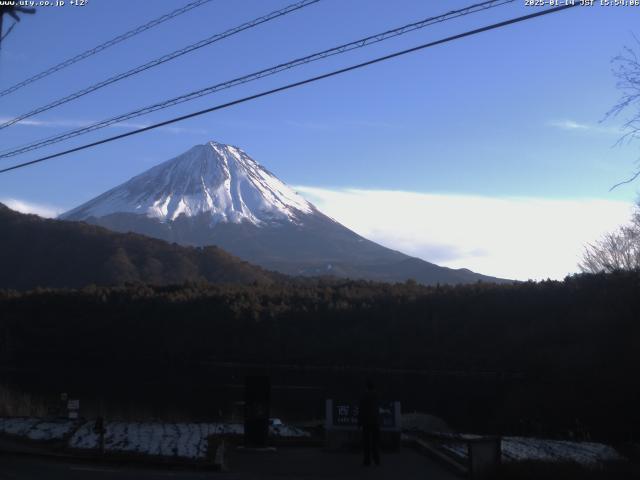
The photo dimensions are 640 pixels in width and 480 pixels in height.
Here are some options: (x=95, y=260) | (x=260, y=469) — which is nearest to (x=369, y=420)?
(x=260, y=469)

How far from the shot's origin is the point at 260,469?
48.0 feet

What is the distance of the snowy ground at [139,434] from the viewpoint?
15.9 meters

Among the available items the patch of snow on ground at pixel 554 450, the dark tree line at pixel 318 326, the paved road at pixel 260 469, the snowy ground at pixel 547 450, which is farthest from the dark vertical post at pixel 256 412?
the dark tree line at pixel 318 326

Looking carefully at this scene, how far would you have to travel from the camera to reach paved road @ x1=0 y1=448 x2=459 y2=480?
44.1 ft

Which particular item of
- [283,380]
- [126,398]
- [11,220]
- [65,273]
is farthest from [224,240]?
[126,398]

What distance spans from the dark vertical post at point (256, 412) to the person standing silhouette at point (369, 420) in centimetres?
227

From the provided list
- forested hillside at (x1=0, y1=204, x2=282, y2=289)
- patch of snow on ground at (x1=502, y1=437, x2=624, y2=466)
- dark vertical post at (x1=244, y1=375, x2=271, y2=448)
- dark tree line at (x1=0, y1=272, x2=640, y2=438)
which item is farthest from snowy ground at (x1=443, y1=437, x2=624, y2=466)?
forested hillside at (x1=0, y1=204, x2=282, y2=289)

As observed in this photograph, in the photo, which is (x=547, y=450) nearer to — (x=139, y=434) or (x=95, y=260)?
(x=139, y=434)

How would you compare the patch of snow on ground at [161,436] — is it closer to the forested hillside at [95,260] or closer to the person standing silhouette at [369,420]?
the person standing silhouette at [369,420]

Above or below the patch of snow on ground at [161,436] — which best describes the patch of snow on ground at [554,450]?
below

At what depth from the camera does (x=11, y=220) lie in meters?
137

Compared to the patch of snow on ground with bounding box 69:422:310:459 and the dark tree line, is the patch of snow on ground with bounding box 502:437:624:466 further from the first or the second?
the dark tree line

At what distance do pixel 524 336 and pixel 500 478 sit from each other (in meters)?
58.3

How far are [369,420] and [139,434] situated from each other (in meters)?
5.19
